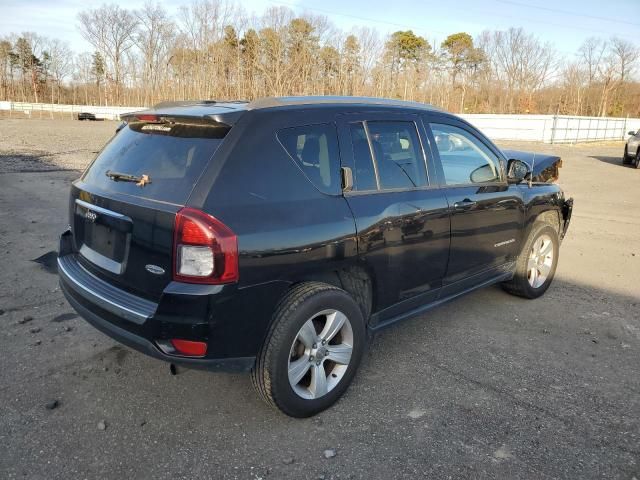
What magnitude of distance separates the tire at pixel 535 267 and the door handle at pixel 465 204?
1159mm

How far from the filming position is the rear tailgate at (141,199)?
2.61m

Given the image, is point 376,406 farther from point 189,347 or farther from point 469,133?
point 469,133

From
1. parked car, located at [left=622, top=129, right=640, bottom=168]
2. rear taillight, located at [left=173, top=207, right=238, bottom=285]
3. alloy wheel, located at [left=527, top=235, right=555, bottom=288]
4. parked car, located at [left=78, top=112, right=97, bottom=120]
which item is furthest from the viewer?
parked car, located at [left=78, top=112, right=97, bottom=120]

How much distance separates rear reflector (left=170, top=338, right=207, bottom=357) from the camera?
2.55 m

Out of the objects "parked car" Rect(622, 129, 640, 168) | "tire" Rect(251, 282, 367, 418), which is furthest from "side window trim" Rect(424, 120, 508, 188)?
"parked car" Rect(622, 129, 640, 168)

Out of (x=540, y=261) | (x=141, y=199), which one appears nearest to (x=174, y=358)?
(x=141, y=199)

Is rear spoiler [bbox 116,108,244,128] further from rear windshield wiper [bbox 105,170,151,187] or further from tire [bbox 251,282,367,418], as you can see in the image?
tire [bbox 251,282,367,418]

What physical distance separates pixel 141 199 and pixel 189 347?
834 mm

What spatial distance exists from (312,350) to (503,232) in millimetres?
2259

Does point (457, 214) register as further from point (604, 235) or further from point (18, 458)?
point (604, 235)

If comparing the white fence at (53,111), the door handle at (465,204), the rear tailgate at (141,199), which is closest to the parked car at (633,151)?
the door handle at (465,204)

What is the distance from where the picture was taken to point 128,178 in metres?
2.91

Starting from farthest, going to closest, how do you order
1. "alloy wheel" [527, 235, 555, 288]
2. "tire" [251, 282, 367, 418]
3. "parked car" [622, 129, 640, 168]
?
"parked car" [622, 129, 640, 168]
"alloy wheel" [527, 235, 555, 288]
"tire" [251, 282, 367, 418]

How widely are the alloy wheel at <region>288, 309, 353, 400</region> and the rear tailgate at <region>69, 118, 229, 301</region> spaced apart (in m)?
0.85
